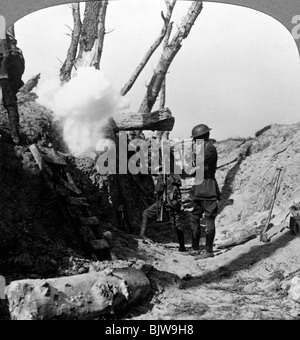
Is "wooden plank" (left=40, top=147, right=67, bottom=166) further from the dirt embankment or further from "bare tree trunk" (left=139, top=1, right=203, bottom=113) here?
"bare tree trunk" (left=139, top=1, right=203, bottom=113)

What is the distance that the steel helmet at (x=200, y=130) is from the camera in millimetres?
5172

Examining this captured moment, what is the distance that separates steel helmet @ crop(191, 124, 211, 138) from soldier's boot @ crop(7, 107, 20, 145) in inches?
84.1

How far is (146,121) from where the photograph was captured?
657 cm

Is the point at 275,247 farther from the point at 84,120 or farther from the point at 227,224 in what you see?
the point at 227,224

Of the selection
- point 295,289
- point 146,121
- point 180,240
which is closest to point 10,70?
point 146,121

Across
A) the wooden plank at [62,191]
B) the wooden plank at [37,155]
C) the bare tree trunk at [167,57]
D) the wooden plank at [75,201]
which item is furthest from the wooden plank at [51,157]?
the bare tree trunk at [167,57]

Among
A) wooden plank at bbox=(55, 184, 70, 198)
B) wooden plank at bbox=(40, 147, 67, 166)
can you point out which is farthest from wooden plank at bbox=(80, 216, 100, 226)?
wooden plank at bbox=(40, 147, 67, 166)

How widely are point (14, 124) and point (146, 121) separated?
1.87 metres

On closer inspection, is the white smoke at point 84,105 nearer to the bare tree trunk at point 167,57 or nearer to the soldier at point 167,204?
the bare tree trunk at point 167,57

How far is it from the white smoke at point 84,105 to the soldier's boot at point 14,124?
2.15ft

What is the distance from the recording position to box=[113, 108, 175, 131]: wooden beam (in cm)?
643

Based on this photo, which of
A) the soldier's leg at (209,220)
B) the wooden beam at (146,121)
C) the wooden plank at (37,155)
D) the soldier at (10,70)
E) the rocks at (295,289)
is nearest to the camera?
the rocks at (295,289)

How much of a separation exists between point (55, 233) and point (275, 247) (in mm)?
2699

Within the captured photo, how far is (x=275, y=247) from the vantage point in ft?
18.7
